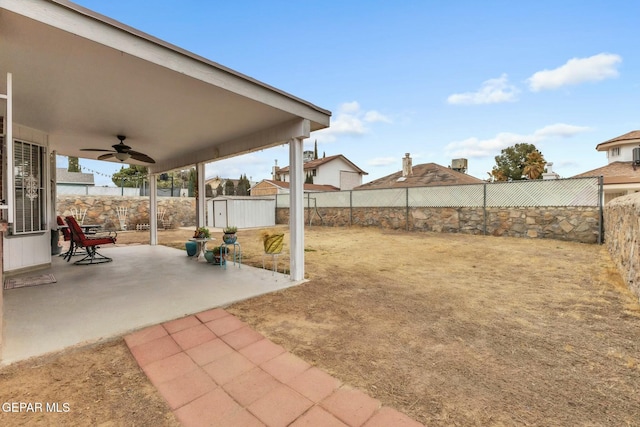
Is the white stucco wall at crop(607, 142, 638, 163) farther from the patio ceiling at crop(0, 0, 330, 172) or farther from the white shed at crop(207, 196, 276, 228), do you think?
the patio ceiling at crop(0, 0, 330, 172)

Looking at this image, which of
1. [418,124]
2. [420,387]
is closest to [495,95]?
[418,124]

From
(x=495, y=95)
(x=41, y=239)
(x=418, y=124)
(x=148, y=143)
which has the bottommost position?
(x=41, y=239)

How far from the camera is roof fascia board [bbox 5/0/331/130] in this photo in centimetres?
188

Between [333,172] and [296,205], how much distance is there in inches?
944

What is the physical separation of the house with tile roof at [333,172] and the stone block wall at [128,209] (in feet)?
41.9

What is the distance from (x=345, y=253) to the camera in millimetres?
7262

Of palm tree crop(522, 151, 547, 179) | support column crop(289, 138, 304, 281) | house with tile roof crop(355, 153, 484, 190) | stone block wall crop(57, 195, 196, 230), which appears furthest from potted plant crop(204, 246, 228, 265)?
palm tree crop(522, 151, 547, 179)

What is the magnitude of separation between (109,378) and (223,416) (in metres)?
1.02

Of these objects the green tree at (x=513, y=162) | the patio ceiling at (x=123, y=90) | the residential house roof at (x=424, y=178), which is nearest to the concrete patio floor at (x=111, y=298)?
the patio ceiling at (x=123, y=90)

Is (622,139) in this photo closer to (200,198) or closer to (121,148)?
(200,198)

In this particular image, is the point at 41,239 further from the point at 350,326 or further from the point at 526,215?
the point at 526,215

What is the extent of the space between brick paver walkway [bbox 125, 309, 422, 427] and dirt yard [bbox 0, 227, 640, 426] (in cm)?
11

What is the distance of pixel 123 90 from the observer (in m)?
3.19

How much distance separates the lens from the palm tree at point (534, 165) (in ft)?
84.7
